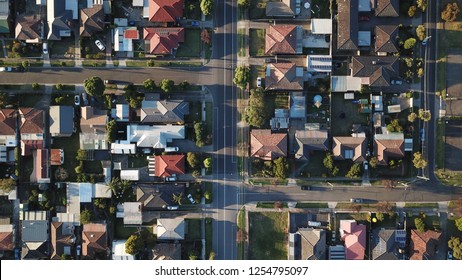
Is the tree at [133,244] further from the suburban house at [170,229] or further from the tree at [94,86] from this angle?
the tree at [94,86]

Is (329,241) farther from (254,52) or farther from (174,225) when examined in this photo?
(254,52)

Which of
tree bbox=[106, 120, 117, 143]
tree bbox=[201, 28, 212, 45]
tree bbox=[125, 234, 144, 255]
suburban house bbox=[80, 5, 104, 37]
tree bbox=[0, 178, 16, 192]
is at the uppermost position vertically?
suburban house bbox=[80, 5, 104, 37]

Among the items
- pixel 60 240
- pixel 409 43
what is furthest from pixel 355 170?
pixel 60 240

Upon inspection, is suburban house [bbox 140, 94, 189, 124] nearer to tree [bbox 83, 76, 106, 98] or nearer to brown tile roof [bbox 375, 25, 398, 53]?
tree [bbox 83, 76, 106, 98]

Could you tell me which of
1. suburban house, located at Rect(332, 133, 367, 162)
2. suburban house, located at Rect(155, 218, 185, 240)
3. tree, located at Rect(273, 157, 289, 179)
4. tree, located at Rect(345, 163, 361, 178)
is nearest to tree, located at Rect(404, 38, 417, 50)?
suburban house, located at Rect(332, 133, 367, 162)

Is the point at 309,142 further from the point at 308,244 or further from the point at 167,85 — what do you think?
the point at 167,85
